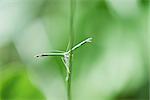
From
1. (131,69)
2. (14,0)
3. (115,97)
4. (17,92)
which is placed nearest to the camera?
(17,92)

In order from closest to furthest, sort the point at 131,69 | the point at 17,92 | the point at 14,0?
1. the point at 17,92
2. the point at 131,69
3. the point at 14,0

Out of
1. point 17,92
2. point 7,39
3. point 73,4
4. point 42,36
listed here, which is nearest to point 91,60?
point 42,36

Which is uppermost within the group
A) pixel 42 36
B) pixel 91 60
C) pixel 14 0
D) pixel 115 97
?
pixel 14 0

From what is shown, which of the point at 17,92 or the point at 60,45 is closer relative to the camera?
the point at 17,92

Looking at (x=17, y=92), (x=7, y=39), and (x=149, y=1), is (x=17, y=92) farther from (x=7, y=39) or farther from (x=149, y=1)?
(x=149, y=1)

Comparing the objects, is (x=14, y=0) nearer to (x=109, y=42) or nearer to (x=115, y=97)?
(x=109, y=42)

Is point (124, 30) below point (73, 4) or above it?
below
